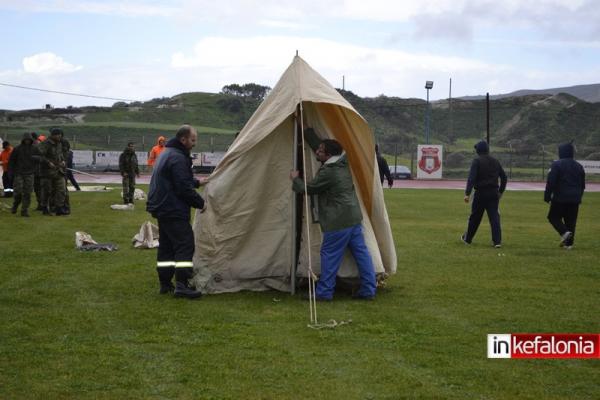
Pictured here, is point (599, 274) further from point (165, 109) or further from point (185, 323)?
point (165, 109)

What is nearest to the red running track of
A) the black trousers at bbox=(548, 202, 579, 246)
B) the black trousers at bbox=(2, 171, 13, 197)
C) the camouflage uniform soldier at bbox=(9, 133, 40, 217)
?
the black trousers at bbox=(2, 171, 13, 197)

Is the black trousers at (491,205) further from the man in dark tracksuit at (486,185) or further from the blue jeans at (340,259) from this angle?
the blue jeans at (340,259)

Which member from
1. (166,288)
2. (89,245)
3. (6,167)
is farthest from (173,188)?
(6,167)

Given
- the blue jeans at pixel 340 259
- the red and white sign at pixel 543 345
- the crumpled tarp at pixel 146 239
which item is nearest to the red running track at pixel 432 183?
the crumpled tarp at pixel 146 239

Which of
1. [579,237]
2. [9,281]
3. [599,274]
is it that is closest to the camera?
[9,281]

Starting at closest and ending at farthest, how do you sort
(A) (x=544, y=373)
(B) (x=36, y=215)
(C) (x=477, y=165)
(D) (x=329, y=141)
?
(A) (x=544, y=373)
(D) (x=329, y=141)
(C) (x=477, y=165)
(B) (x=36, y=215)

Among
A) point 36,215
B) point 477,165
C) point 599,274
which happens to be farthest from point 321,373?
point 36,215

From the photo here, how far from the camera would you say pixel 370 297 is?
10.2 meters

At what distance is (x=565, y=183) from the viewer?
15.4m

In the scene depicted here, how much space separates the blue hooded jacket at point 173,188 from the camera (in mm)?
9961

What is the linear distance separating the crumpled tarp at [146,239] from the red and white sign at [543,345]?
7.94m

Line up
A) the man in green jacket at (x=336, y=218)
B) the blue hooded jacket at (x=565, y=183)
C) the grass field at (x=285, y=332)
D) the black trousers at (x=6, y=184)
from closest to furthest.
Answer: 1. the grass field at (x=285, y=332)
2. the man in green jacket at (x=336, y=218)
3. the blue hooded jacket at (x=565, y=183)
4. the black trousers at (x=6, y=184)

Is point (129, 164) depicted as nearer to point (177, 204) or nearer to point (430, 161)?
point (177, 204)

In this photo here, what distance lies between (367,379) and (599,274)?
6.78 metres
